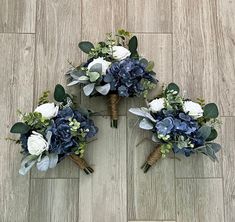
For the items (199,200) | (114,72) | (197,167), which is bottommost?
(199,200)

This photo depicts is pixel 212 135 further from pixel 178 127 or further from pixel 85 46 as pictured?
pixel 85 46

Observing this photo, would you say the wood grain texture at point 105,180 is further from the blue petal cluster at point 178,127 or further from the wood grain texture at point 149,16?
the wood grain texture at point 149,16

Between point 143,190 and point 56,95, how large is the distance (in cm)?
50

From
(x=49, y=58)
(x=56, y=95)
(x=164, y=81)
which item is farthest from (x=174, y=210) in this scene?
(x=49, y=58)

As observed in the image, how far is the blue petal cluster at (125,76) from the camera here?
1.28 m

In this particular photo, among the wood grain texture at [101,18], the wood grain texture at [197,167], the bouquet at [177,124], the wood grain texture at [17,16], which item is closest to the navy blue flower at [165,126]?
the bouquet at [177,124]

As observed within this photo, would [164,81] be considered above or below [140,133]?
above

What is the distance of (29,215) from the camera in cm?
136

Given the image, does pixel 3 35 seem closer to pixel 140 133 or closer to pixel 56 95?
pixel 56 95

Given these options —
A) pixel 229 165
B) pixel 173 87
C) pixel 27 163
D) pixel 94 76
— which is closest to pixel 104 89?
pixel 94 76

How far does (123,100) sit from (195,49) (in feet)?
1.25

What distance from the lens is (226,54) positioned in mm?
1505

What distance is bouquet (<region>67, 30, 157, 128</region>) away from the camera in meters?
1.29

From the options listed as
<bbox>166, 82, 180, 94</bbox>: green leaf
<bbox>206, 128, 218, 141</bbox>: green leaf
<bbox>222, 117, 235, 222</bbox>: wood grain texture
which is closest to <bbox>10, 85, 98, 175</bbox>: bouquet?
<bbox>166, 82, 180, 94</bbox>: green leaf
